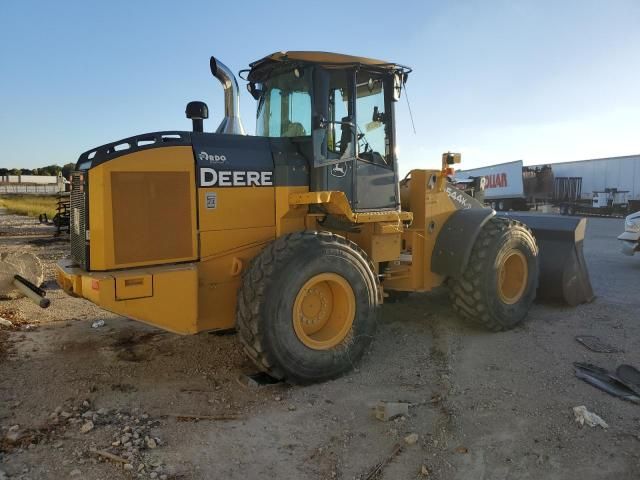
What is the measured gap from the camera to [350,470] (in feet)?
11.4

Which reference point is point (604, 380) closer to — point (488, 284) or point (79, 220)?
point (488, 284)

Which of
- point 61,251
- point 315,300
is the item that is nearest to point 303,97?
point 315,300

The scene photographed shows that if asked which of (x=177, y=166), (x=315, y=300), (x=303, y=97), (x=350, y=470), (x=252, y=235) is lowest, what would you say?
(x=350, y=470)

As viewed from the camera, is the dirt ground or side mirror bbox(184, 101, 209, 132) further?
side mirror bbox(184, 101, 209, 132)

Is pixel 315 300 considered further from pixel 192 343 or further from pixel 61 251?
pixel 61 251

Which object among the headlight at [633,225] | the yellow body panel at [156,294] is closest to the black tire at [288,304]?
the yellow body panel at [156,294]

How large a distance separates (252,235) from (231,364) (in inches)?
50.8

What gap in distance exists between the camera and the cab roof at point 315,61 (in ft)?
16.9

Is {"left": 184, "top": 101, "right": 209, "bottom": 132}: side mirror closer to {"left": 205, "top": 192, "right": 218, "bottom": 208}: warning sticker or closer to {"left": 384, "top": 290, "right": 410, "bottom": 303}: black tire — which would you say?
{"left": 205, "top": 192, "right": 218, "bottom": 208}: warning sticker

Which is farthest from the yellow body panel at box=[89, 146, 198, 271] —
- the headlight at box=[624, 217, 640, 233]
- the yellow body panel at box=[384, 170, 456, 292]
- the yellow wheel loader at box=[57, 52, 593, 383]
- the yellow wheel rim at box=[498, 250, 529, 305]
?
the headlight at box=[624, 217, 640, 233]

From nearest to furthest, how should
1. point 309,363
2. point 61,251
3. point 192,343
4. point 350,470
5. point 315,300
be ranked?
1. point 350,470
2. point 309,363
3. point 315,300
4. point 192,343
5. point 61,251

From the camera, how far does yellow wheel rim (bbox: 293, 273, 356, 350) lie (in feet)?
16.1

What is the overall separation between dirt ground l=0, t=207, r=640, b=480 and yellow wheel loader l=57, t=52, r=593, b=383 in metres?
0.45

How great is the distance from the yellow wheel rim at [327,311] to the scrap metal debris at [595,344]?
8.61ft
